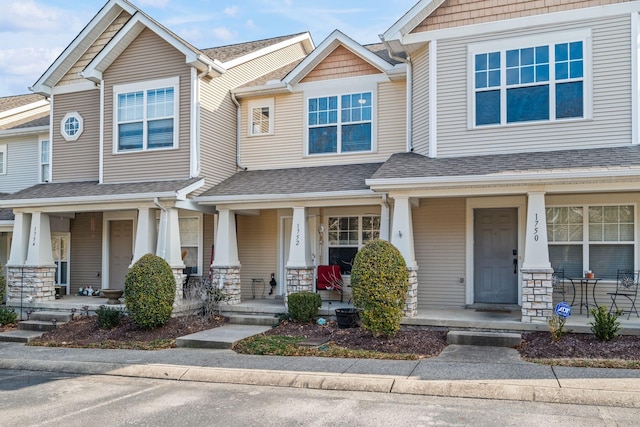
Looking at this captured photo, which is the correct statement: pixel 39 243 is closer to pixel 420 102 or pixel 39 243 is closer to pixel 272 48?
pixel 272 48

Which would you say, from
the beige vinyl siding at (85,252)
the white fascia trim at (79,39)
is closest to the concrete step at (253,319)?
the beige vinyl siding at (85,252)

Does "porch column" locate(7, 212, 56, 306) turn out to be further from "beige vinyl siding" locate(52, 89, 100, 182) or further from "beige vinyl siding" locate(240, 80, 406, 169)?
"beige vinyl siding" locate(240, 80, 406, 169)

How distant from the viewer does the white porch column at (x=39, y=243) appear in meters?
14.0

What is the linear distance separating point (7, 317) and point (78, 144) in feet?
16.1

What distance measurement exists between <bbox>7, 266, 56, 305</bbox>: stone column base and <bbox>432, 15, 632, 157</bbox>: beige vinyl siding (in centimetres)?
1019

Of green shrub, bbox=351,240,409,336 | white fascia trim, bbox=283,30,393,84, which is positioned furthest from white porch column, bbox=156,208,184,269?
green shrub, bbox=351,240,409,336

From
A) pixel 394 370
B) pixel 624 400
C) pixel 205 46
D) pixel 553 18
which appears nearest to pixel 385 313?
pixel 394 370

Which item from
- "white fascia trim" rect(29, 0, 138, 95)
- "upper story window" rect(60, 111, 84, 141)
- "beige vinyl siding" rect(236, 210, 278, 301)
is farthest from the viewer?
"upper story window" rect(60, 111, 84, 141)

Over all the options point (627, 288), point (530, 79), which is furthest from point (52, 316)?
point (627, 288)

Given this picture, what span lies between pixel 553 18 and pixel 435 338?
6614 mm

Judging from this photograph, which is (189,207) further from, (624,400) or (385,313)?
(624,400)

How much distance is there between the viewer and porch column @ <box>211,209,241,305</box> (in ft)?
42.5

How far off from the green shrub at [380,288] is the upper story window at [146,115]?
6.18 meters

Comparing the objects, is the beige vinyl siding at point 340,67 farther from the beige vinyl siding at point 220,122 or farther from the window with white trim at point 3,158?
the window with white trim at point 3,158
